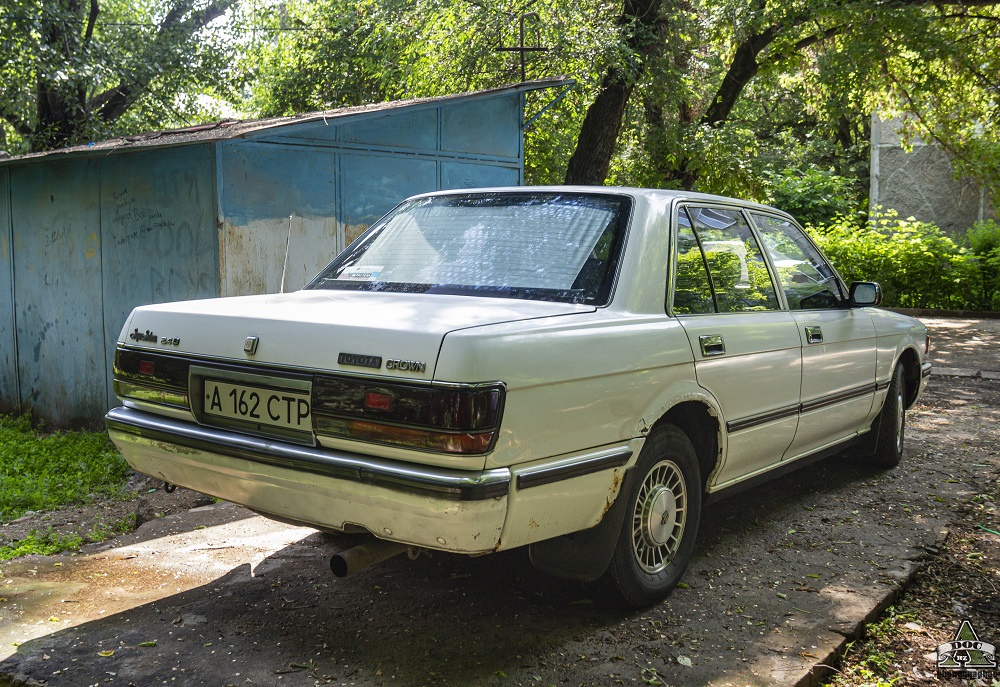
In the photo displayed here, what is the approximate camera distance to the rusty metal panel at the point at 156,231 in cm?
697

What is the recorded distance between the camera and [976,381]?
1034cm

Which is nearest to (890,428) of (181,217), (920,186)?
(181,217)

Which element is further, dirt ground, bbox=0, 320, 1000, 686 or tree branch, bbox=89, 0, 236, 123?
tree branch, bbox=89, 0, 236, 123

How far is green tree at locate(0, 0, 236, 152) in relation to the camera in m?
13.3

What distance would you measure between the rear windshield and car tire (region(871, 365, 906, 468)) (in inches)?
119

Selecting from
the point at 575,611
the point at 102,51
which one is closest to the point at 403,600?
the point at 575,611

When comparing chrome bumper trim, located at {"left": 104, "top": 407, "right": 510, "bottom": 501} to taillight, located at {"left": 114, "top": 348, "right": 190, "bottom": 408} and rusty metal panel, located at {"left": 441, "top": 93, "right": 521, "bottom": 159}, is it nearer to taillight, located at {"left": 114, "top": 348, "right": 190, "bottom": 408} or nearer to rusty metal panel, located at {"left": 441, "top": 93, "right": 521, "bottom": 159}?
taillight, located at {"left": 114, "top": 348, "right": 190, "bottom": 408}

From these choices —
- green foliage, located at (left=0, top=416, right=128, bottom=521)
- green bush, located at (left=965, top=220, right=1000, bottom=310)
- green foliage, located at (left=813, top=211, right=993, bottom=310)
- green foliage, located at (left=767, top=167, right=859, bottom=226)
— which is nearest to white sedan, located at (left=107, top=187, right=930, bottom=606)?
green foliage, located at (left=0, top=416, right=128, bottom=521)

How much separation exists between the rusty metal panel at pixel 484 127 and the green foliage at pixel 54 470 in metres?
4.16

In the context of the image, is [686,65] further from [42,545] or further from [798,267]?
[42,545]

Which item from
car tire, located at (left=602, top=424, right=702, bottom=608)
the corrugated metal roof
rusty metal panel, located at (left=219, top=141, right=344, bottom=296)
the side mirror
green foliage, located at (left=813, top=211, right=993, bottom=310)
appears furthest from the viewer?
green foliage, located at (left=813, top=211, right=993, bottom=310)

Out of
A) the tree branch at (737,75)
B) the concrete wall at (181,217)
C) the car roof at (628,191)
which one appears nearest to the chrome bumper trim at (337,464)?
the car roof at (628,191)

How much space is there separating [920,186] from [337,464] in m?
21.2

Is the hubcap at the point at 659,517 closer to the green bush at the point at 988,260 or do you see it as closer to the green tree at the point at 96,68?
the green tree at the point at 96,68
